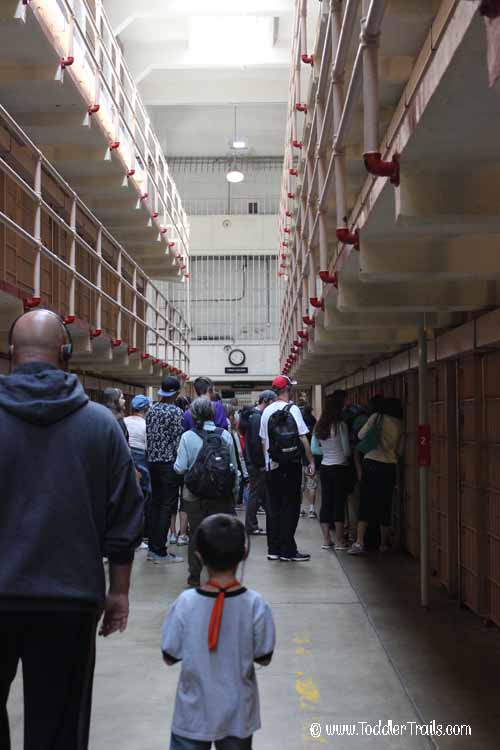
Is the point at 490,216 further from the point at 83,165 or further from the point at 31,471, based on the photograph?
the point at 83,165

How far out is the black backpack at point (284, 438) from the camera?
7426 millimetres

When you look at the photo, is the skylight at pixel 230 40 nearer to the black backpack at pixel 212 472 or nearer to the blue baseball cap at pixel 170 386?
the blue baseball cap at pixel 170 386

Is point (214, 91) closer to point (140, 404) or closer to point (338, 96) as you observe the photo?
point (140, 404)

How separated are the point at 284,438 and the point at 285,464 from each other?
25 centimetres

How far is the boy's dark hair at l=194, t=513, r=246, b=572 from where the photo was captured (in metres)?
2.72

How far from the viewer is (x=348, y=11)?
3.71 m

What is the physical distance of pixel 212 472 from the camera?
Answer: 6.01m

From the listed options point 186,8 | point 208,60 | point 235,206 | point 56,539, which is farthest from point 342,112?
point 235,206

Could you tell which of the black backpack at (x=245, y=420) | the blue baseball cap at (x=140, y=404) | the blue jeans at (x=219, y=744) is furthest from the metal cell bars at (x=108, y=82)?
the blue jeans at (x=219, y=744)

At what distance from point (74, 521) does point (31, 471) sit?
19cm

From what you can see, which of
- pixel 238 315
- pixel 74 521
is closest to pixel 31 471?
pixel 74 521

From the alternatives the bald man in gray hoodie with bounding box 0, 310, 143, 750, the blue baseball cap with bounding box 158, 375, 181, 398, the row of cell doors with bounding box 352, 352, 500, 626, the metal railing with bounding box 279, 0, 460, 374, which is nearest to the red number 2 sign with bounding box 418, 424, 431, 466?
the row of cell doors with bounding box 352, 352, 500, 626

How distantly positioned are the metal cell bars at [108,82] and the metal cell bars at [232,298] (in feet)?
27.1

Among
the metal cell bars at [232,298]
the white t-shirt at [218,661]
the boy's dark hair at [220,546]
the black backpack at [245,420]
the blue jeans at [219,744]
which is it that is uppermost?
the metal cell bars at [232,298]
